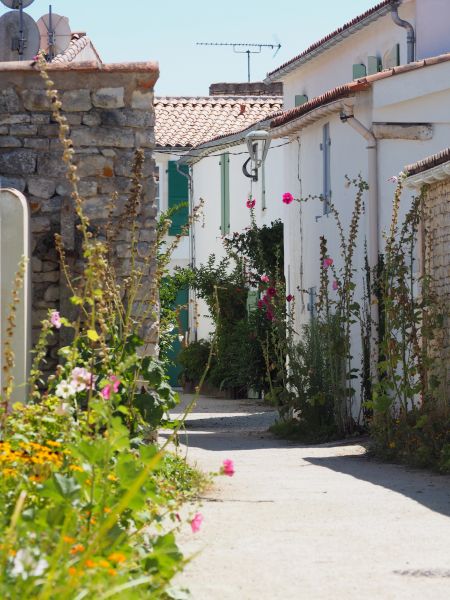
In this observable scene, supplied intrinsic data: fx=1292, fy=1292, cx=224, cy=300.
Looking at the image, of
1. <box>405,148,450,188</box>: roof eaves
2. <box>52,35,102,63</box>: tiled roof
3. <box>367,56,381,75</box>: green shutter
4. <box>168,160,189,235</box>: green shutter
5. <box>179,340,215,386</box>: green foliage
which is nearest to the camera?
<box>405,148,450,188</box>: roof eaves

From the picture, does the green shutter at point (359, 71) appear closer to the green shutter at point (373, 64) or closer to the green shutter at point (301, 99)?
the green shutter at point (373, 64)

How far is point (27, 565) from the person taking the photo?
3.95m

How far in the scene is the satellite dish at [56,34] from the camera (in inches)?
749

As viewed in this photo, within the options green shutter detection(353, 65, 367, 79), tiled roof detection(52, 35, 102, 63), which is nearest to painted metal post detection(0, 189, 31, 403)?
tiled roof detection(52, 35, 102, 63)

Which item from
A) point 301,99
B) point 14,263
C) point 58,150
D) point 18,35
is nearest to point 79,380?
point 14,263

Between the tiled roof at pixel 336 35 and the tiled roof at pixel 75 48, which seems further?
the tiled roof at pixel 336 35

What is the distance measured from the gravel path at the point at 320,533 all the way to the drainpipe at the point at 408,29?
29.9ft

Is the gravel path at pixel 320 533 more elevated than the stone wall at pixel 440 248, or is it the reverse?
the stone wall at pixel 440 248

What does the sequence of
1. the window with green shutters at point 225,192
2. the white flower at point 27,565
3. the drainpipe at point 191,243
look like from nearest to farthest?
the white flower at point 27,565 < the window with green shutters at point 225,192 < the drainpipe at point 191,243

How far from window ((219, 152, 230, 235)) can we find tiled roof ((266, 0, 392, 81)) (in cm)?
317

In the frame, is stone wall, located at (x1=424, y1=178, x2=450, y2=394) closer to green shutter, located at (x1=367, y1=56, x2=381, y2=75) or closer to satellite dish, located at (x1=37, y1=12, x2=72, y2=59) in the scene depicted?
satellite dish, located at (x1=37, y1=12, x2=72, y2=59)

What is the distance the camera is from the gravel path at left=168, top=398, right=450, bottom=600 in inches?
226

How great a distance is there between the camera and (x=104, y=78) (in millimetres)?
10617

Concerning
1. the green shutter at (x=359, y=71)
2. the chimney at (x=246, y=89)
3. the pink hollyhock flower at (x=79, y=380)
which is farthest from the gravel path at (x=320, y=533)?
the chimney at (x=246, y=89)
